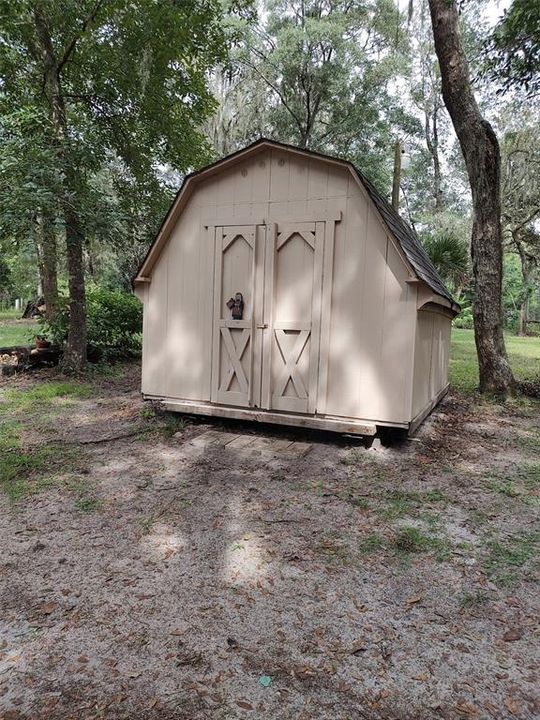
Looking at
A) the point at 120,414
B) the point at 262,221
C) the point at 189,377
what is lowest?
the point at 120,414

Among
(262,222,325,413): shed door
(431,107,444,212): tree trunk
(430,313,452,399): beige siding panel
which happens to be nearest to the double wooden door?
(262,222,325,413): shed door

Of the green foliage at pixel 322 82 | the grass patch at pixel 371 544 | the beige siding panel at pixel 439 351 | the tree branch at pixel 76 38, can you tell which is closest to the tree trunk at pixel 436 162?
the green foliage at pixel 322 82

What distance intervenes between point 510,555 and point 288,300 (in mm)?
3447

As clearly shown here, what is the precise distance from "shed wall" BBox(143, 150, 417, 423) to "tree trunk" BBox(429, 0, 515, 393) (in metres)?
3.85

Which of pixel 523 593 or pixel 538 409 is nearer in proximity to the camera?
pixel 523 593

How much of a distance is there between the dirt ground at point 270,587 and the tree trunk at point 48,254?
4821 millimetres

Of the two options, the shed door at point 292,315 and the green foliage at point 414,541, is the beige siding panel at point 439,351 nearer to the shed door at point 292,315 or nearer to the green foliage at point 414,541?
the shed door at point 292,315

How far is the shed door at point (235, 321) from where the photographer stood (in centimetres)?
572

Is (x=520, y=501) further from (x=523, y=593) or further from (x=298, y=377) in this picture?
(x=298, y=377)

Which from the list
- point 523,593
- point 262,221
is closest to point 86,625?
point 523,593

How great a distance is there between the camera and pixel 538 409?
7.57 meters

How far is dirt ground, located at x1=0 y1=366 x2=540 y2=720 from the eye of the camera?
6.34ft

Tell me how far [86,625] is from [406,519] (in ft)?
7.79

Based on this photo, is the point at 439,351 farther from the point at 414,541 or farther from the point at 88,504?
the point at 88,504
